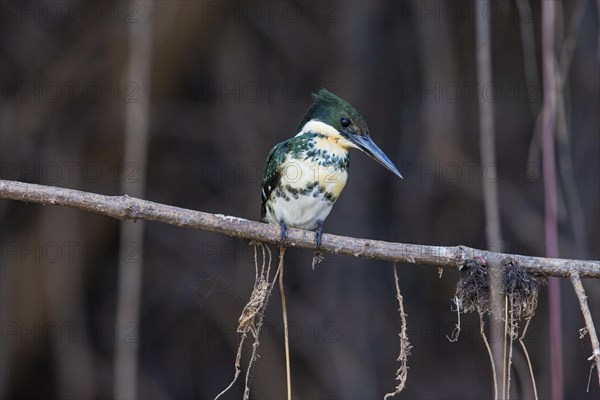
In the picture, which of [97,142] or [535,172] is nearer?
[97,142]

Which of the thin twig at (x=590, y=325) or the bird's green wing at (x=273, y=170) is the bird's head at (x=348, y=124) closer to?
the bird's green wing at (x=273, y=170)

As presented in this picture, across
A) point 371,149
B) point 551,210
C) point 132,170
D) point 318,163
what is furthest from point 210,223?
point 132,170

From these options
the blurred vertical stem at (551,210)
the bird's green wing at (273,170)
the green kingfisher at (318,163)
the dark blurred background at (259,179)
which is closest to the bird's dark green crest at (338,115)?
the green kingfisher at (318,163)

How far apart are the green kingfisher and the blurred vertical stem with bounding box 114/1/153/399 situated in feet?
1.80

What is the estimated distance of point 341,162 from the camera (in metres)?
2.65

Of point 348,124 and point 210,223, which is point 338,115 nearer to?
point 348,124

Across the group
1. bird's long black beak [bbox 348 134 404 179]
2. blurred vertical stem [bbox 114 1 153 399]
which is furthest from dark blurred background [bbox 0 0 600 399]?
bird's long black beak [bbox 348 134 404 179]

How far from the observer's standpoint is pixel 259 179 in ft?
12.5

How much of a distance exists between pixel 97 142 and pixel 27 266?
0.62 m

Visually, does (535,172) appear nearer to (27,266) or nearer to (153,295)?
(153,295)

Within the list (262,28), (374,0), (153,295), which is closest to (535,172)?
(374,0)

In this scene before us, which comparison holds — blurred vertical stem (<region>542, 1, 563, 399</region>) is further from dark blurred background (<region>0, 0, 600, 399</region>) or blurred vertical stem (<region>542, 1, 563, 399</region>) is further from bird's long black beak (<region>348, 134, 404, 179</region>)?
dark blurred background (<region>0, 0, 600, 399</region>)

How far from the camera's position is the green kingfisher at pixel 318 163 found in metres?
2.61

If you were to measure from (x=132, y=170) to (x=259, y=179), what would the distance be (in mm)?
658
